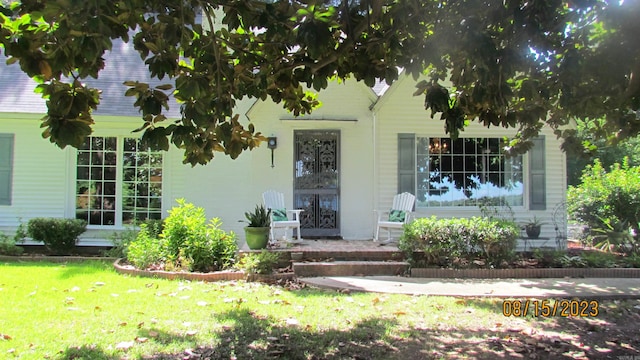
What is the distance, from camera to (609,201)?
10.1 m

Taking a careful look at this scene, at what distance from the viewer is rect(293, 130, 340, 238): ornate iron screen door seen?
10.2 meters

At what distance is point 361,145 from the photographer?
10180 mm

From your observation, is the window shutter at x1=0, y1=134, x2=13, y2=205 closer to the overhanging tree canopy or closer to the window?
the window

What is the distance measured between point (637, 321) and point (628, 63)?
2817 millimetres

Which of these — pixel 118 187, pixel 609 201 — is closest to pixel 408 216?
pixel 609 201

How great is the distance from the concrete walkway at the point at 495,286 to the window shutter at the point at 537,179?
2901 millimetres

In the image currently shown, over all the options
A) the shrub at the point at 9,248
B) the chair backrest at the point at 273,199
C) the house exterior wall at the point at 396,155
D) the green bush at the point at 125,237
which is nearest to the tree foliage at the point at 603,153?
the house exterior wall at the point at 396,155

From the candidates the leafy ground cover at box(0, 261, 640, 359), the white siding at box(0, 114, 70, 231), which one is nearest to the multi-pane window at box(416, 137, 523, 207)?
the leafy ground cover at box(0, 261, 640, 359)

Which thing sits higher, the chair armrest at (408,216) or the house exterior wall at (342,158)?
the house exterior wall at (342,158)

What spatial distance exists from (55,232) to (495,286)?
27.8ft

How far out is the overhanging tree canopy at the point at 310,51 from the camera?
10.4 feet

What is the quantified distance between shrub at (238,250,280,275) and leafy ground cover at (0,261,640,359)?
2.08ft

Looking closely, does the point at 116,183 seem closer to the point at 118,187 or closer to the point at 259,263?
the point at 118,187

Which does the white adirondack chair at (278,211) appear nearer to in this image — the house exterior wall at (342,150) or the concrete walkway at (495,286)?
the house exterior wall at (342,150)
